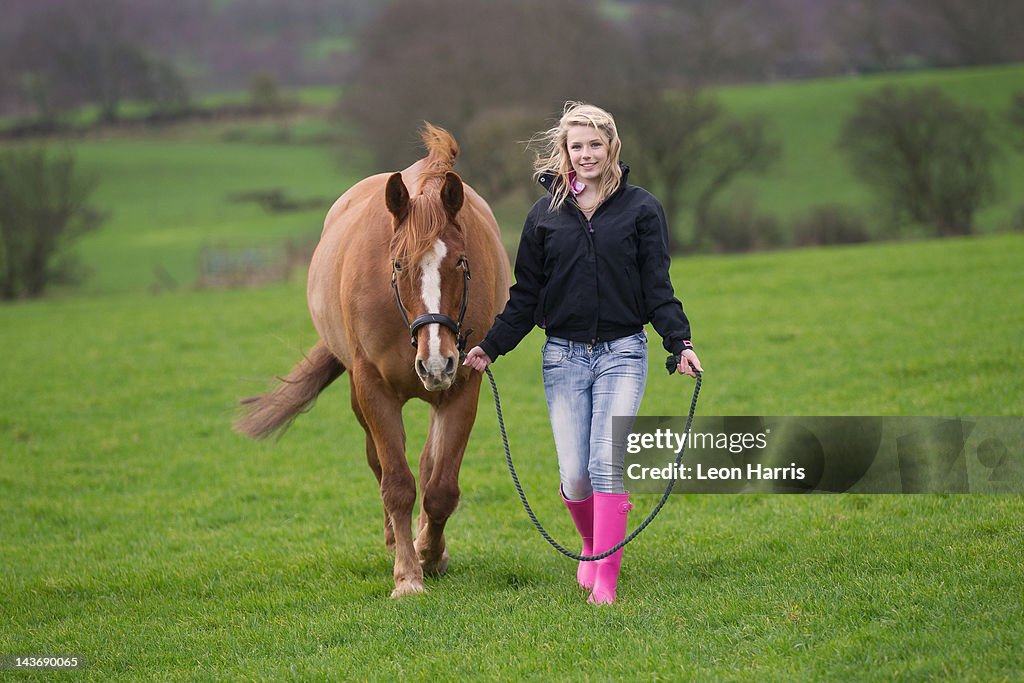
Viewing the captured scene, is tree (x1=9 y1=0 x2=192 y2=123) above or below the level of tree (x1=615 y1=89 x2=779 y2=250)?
above

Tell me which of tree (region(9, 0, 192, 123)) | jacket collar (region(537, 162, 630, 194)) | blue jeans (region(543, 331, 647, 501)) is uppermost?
tree (region(9, 0, 192, 123))

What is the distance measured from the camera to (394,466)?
5.83 meters

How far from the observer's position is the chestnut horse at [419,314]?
4949 mm

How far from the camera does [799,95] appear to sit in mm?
51750

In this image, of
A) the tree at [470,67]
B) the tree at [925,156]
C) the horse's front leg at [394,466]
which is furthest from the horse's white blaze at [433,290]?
the tree at [470,67]

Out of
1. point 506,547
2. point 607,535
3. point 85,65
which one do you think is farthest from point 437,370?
point 85,65

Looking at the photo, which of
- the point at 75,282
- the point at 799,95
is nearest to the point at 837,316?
the point at 75,282

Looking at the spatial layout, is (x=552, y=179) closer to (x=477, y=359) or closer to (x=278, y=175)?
(x=477, y=359)

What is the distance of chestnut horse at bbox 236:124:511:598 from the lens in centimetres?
495

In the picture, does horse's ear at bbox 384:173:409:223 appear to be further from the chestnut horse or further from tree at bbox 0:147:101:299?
tree at bbox 0:147:101:299

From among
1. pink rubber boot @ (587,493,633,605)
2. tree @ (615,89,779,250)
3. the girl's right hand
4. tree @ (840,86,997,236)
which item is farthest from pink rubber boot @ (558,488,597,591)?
tree @ (615,89,779,250)

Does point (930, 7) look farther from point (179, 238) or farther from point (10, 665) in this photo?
point (10, 665)

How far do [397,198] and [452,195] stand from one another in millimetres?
274

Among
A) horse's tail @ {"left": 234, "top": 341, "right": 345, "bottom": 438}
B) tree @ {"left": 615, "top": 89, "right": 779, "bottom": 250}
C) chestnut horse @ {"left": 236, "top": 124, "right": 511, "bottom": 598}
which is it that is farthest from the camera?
tree @ {"left": 615, "top": 89, "right": 779, "bottom": 250}
